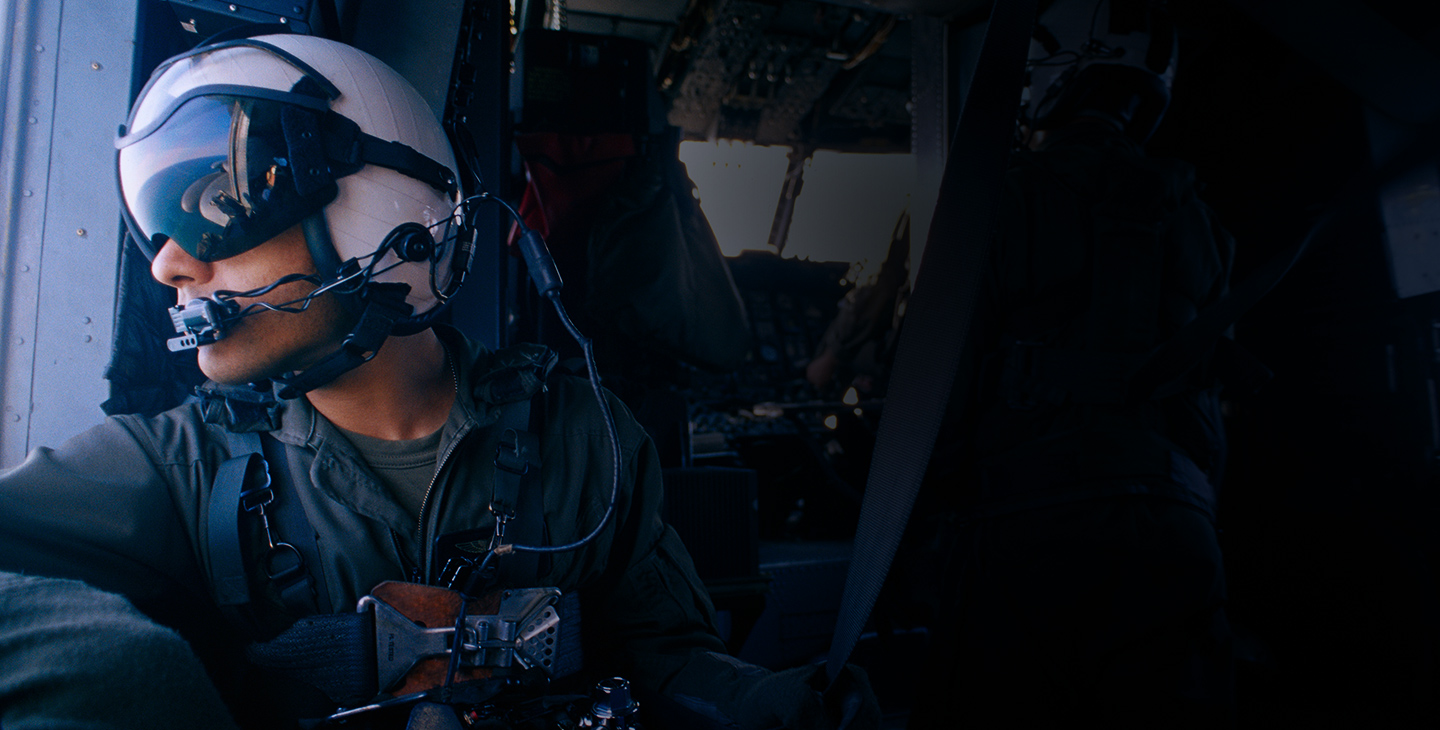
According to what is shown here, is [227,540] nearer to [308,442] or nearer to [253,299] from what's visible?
[308,442]

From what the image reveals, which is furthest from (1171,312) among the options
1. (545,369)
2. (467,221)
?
(467,221)

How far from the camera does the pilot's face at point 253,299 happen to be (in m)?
0.88

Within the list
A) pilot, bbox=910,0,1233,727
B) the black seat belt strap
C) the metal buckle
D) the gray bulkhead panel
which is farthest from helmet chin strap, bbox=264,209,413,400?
pilot, bbox=910,0,1233,727

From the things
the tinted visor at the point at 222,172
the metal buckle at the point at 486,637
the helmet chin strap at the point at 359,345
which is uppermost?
the tinted visor at the point at 222,172

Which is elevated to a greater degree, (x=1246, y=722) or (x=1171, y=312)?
(x=1171, y=312)

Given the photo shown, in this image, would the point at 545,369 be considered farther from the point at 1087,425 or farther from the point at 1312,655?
the point at 1312,655

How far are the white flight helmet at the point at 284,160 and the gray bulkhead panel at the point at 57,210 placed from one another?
24cm

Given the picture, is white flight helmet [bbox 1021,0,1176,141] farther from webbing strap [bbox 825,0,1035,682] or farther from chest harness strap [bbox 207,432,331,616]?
chest harness strap [bbox 207,432,331,616]

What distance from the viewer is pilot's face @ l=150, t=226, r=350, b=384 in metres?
0.88

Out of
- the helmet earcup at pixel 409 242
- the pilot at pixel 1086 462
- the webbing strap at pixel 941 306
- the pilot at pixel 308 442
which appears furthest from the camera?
the pilot at pixel 1086 462

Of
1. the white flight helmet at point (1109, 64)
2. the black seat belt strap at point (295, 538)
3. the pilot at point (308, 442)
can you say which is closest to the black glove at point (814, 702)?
the pilot at point (308, 442)

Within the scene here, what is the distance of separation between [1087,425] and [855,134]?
3.61 metres

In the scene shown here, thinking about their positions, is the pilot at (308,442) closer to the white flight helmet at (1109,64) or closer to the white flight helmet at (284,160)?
the white flight helmet at (284,160)

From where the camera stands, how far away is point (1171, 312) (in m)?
1.81
